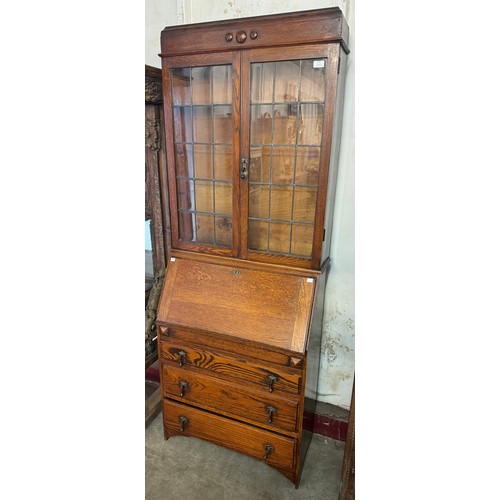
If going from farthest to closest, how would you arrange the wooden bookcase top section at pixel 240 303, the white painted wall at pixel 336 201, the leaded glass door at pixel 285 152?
the white painted wall at pixel 336 201, the wooden bookcase top section at pixel 240 303, the leaded glass door at pixel 285 152

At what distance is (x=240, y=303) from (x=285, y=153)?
0.69 meters

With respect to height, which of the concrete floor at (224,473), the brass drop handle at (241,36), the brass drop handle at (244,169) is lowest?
the concrete floor at (224,473)

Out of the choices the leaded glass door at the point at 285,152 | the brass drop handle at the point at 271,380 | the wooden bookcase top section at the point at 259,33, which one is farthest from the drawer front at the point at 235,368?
the wooden bookcase top section at the point at 259,33

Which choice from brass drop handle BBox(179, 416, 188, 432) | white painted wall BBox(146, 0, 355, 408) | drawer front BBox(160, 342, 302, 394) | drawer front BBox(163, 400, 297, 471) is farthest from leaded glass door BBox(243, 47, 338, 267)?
brass drop handle BBox(179, 416, 188, 432)

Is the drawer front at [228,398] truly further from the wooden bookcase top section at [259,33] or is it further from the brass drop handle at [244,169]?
the wooden bookcase top section at [259,33]

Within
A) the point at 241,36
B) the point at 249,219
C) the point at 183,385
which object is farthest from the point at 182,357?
the point at 241,36

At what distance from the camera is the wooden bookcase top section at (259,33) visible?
1.21m

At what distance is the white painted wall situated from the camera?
5.18ft

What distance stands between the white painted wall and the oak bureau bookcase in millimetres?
108

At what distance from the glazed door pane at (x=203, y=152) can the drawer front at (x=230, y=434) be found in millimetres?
873

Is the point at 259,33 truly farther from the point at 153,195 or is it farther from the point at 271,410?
the point at 271,410

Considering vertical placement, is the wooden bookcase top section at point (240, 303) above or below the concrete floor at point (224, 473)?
above
